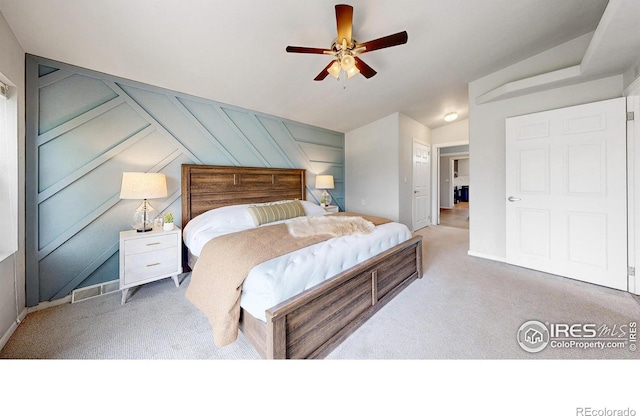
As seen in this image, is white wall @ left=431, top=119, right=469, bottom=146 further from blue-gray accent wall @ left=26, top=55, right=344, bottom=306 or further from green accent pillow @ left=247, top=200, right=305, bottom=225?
blue-gray accent wall @ left=26, top=55, right=344, bottom=306

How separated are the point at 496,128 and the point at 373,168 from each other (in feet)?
7.02

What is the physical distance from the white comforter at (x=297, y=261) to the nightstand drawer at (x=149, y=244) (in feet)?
0.66

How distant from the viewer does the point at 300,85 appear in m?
3.04

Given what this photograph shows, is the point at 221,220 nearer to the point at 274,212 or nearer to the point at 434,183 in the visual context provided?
the point at 274,212

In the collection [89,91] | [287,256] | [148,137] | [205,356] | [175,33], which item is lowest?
[205,356]

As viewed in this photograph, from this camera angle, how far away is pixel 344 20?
173cm

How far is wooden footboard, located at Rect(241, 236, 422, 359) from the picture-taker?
122 cm

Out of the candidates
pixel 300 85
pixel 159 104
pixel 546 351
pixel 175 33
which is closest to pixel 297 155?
pixel 300 85

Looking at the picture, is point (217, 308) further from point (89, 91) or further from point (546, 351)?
point (89, 91)

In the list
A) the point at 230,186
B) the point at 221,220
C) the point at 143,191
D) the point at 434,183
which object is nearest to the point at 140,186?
the point at 143,191

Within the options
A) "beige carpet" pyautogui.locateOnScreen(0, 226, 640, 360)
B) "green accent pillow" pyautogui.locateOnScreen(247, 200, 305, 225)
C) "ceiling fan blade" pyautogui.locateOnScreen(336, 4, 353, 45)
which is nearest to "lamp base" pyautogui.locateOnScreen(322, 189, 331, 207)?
"green accent pillow" pyautogui.locateOnScreen(247, 200, 305, 225)

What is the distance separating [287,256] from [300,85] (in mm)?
2505

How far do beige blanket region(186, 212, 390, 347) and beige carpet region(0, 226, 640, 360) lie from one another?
0.26 m

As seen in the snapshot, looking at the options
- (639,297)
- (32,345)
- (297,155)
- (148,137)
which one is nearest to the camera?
(32,345)
